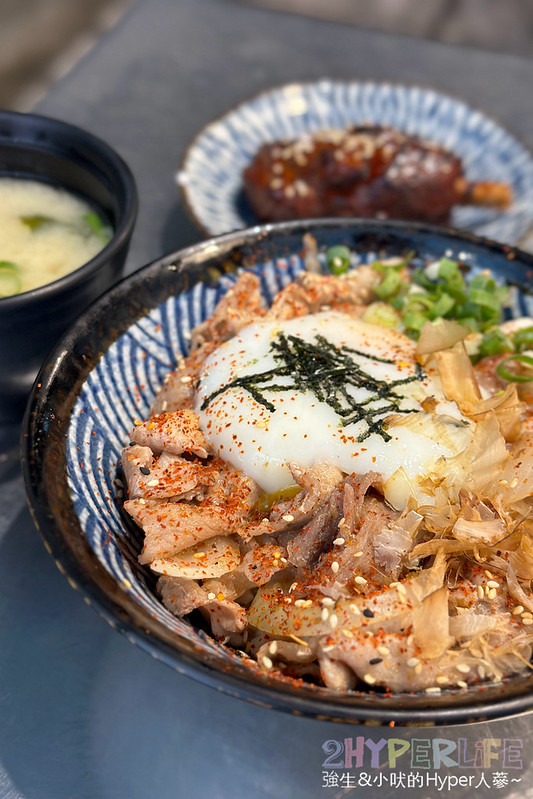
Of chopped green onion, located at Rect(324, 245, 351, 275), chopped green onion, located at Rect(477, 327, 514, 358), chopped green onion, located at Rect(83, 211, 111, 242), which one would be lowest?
chopped green onion, located at Rect(83, 211, 111, 242)

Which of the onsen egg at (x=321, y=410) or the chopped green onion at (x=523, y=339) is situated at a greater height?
the chopped green onion at (x=523, y=339)

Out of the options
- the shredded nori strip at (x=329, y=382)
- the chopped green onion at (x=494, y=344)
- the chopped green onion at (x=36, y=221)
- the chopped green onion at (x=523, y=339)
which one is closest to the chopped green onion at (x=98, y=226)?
the chopped green onion at (x=36, y=221)

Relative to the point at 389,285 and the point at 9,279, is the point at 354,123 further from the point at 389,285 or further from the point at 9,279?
the point at 9,279

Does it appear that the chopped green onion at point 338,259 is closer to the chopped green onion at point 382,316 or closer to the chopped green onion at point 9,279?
the chopped green onion at point 382,316

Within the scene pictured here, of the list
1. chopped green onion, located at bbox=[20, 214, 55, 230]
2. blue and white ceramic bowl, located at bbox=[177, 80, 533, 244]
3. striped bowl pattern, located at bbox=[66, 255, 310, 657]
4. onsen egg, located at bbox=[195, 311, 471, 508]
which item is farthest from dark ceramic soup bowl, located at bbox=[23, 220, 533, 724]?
blue and white ceramic bowl, located at bbox=[177, 80, 533, 244]

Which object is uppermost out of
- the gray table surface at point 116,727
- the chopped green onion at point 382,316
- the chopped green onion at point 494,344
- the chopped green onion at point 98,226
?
the chopped green onion at point 494,344

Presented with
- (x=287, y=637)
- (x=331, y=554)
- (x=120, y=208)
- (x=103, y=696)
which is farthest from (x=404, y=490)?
(x=120, y=208)

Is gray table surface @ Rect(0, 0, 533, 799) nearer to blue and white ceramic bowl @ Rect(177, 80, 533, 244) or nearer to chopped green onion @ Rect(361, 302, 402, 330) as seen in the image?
chopped green onion @ Rect(361, 302, 402, 330)

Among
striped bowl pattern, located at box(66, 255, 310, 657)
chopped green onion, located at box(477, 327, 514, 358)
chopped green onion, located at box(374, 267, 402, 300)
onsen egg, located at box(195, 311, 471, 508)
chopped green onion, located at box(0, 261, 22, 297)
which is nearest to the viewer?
striped bowl pattern, located at box(66, 255, 310, 657)
